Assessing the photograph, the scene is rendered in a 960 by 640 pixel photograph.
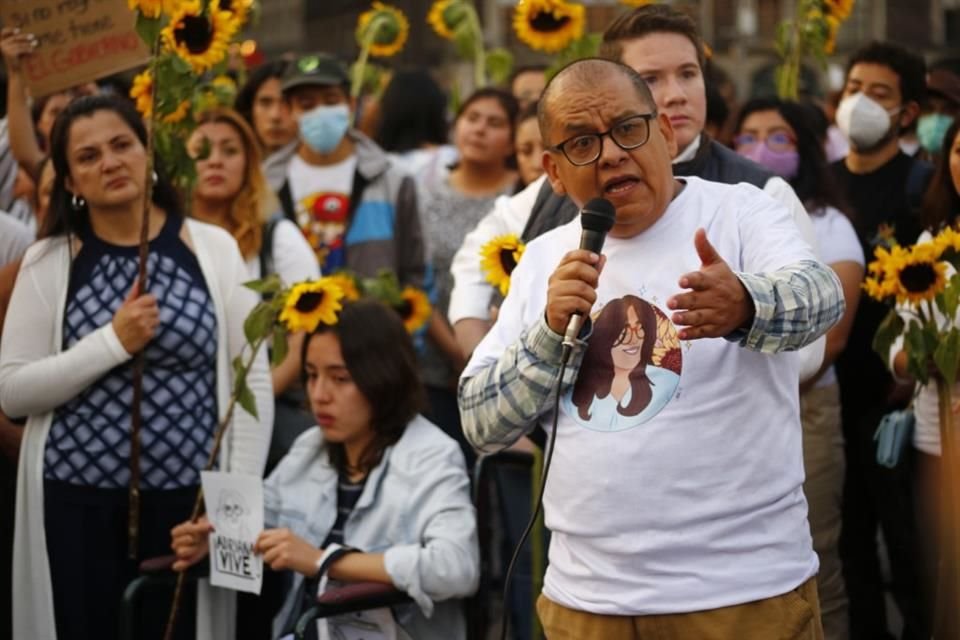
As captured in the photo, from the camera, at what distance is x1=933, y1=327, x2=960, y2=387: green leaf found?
15.4ft

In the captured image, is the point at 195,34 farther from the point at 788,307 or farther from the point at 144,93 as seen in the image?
the point at 788,307

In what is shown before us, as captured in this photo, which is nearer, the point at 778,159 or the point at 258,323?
the point at 258,323

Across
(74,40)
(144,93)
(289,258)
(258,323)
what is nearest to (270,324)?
(258,323)

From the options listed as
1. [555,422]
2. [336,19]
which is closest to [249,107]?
[555,422]

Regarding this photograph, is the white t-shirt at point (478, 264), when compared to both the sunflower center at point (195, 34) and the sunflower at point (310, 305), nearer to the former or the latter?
the sunflower at point (310, 305)

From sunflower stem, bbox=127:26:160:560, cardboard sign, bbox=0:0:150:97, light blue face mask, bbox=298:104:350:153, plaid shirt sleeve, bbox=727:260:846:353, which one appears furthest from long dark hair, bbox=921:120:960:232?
light blue face mask, bbox=298:104:350:153

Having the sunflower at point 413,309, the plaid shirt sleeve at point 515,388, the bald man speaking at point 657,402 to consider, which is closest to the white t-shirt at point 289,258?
the sunflower at point 413,309

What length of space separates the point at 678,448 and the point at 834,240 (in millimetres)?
2547

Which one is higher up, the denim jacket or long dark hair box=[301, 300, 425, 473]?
long dark hair box=[301, 300, 425, 473]

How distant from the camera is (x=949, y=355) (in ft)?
15.4

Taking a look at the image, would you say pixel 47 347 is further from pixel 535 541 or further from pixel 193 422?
pixel 535 541

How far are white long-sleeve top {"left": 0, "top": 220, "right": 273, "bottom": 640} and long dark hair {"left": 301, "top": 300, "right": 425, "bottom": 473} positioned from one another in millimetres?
274

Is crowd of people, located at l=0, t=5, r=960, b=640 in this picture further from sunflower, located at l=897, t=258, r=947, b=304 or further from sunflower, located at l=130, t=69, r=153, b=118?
sunflower, located at l=897, t=258, r=947, b=304

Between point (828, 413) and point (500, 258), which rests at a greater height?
point (500, 258)
